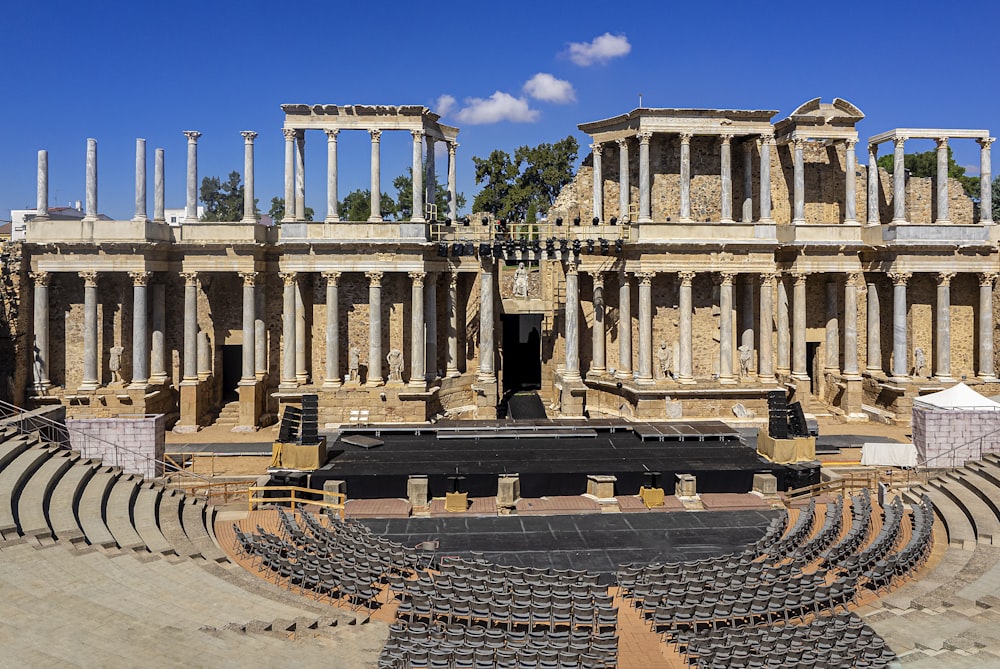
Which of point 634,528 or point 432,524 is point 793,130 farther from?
point 432,524

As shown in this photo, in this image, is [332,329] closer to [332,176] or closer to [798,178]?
[332,176]

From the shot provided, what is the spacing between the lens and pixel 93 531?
1792 cm

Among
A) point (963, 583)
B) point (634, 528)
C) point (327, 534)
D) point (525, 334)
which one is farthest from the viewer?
point (525, 334)

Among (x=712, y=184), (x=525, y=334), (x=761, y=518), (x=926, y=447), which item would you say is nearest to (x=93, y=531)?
(x=761, y=518)

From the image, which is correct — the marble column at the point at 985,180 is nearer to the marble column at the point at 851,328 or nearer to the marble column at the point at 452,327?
the marble column at the point at 851,328

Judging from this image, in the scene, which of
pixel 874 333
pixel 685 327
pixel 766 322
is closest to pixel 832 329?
pixel 874 333

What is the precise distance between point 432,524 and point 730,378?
19314 mm

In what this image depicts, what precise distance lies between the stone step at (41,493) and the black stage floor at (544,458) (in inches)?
282

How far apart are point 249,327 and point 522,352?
1910 cm

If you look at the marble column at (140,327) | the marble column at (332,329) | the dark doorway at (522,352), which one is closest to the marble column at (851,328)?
the dark doorway at (522,352)

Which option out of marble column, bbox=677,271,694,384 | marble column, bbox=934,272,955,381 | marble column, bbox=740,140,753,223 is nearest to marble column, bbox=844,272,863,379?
marble column, bbox=934,272,955,381

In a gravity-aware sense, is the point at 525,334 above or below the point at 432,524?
above

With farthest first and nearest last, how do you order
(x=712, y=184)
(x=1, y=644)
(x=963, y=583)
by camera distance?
(x=712, y=184) → (x=963, y=583) → (x=1, y=644)

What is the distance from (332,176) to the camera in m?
35.7
